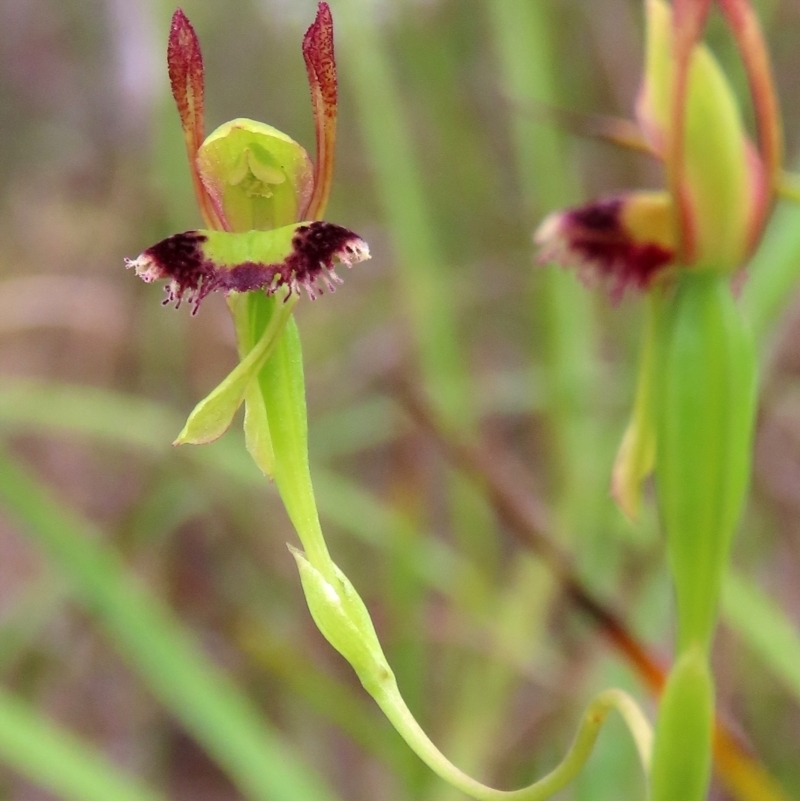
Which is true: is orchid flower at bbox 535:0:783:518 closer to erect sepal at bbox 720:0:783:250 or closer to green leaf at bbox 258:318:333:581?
erect sepal at bbox 720:0:783:250

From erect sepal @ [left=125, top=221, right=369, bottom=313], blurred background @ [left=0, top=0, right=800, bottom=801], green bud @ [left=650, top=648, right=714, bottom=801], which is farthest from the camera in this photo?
blurred background @ [left=0, top=0, right=800, bottom=801]

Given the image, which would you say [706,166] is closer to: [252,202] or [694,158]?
[694,158]

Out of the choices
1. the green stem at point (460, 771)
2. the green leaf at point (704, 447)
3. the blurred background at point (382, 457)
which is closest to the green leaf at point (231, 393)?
the green stem at point (460, 771)

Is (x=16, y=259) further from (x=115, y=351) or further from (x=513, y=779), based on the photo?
(x=513, y=779)

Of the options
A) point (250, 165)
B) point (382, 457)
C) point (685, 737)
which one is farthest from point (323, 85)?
point (382, 457)

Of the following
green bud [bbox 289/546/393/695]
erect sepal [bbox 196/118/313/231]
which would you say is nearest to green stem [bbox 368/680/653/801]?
green bud [bbox 289/546/393/695]

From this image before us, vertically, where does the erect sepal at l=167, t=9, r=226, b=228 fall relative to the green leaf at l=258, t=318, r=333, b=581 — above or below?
above

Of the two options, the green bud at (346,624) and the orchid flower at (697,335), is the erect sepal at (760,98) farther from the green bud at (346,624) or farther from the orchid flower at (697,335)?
the green bud at (346,624)

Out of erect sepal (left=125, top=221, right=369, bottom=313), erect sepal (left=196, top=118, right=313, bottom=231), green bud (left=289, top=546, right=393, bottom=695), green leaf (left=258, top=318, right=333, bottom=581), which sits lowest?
green bud (left=289, top=546, right=393, bottom=695)

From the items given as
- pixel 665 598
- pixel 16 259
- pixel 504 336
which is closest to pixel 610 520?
pixel 665 598
